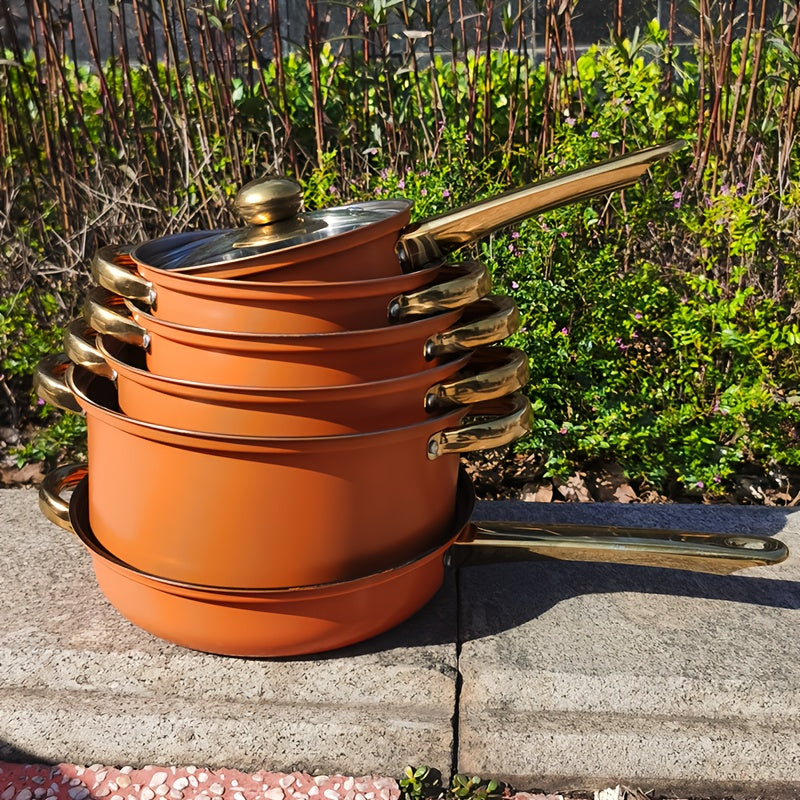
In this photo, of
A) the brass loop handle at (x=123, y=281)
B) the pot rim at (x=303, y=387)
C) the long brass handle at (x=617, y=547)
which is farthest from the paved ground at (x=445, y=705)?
the brass loop handle at (x=123, y=281)

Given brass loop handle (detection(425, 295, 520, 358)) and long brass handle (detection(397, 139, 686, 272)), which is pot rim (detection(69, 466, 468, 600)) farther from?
long brass handle (detection(397, 139, 686, 272))

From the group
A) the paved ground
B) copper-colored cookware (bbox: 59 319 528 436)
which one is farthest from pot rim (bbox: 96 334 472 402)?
the paved ground

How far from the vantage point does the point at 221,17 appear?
2.70m

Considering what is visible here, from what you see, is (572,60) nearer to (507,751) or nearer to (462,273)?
(462,273)

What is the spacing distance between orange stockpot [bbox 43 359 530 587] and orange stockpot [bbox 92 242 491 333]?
16 centimetres

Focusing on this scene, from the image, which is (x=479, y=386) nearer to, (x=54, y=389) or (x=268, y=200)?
(x=268, y=200)

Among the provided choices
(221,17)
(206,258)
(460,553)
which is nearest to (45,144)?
(221,17)

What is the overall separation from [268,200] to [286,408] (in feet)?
0.99

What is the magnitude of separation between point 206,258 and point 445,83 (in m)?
2.10

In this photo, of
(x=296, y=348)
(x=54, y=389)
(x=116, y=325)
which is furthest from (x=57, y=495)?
(x=296, y=348)

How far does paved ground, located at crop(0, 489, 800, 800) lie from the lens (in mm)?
1421

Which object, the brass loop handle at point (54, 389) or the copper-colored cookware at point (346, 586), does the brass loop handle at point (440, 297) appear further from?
the brass loop handle at point (54, 389)

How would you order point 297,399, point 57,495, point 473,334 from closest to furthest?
point 297,399 < point 473,334 < point 57,495

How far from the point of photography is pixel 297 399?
1.28 meters
